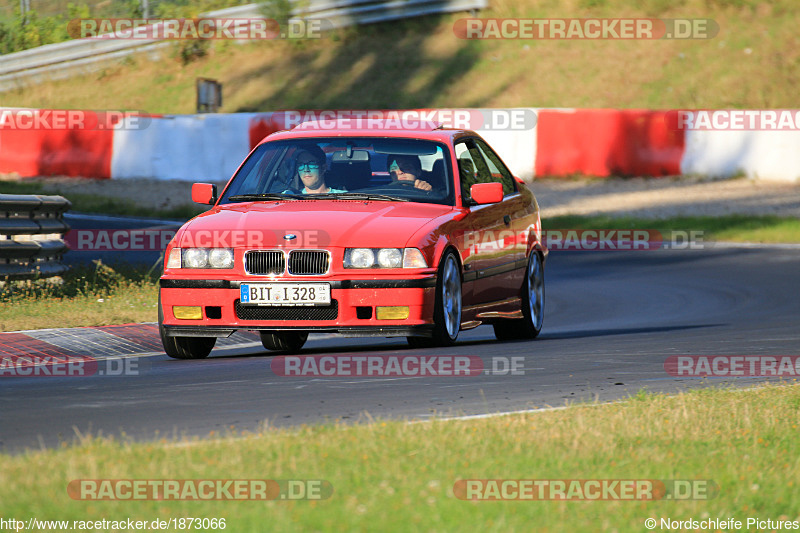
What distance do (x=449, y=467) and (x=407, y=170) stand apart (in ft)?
16.4

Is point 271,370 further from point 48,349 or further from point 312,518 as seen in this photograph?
point 312,518

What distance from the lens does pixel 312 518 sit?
4445 millimetres

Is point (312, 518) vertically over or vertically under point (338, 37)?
under

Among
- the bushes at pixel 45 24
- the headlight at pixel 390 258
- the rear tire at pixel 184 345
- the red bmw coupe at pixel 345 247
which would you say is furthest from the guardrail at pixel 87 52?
the headlight at pixel 390 258

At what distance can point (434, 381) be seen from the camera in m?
8.27

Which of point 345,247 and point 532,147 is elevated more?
point 345,247

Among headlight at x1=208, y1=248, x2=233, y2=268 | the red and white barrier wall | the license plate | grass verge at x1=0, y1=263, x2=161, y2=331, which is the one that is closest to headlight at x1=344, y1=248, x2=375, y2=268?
the license plate

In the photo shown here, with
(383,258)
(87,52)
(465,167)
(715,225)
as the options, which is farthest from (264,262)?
(87,52)

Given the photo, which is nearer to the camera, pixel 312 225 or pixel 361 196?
pixel 312 225

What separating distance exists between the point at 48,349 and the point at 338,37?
3118 cm

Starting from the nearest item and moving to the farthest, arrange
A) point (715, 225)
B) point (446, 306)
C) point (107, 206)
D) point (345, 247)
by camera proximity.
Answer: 1. point (345, 247)
2. point (446, 306)
3. point (715, 225)
4. point (107, 206)

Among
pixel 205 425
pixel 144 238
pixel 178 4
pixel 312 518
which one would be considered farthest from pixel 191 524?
pixel 178 4

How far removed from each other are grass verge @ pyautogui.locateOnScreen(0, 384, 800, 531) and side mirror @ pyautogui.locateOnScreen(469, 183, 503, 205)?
123 inches

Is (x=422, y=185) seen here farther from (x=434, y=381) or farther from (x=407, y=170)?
(x=434, y=381)
